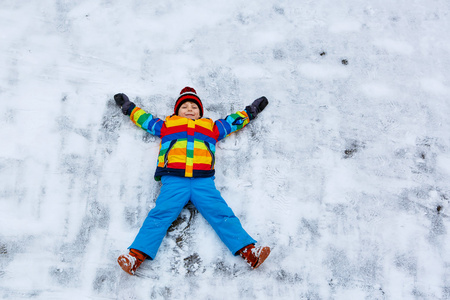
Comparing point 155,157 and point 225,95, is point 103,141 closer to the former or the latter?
point 155,157

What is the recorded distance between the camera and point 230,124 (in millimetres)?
2639

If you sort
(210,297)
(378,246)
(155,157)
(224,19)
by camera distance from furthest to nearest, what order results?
(224,19), (155,157), (378,246), (210,297)

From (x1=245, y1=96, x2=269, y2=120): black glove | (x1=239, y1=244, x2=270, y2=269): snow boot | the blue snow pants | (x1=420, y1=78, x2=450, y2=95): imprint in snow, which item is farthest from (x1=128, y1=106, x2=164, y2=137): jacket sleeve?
(x1=420, y1=78, x2=450, y2=95): imprint in snow

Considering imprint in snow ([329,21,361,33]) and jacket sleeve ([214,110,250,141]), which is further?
imprint in snow ([329,21,361,33])

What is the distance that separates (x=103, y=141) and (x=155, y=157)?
41 cm

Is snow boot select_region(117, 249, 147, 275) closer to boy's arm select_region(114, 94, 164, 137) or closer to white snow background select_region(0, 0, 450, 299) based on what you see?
white snow background select_region(0, 0, 450, 299)

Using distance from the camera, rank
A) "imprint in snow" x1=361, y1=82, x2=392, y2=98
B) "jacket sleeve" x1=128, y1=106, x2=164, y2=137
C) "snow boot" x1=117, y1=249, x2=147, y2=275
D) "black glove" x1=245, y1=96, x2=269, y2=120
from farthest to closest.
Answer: "imprint in snow" x1=361, y1=82, x2=392, y2=98
"black glove" x1=245, y1=96, x2=269, y2=120
"jacket sleeve" x1=128, y1=106, x2=164, y2=137
"snow boot" x1=117, y1=249, x2=147, y2=275

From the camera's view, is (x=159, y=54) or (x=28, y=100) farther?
(x=159, y=54)

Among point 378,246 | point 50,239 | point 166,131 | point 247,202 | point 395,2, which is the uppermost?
point 395,2

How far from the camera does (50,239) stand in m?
2.34

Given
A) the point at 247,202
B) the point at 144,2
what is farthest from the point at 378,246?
the point at 144,2

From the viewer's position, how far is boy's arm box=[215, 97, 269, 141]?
2.61 m

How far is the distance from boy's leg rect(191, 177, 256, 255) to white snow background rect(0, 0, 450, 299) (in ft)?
0.40

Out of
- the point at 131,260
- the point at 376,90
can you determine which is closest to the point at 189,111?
the point at 131,260
